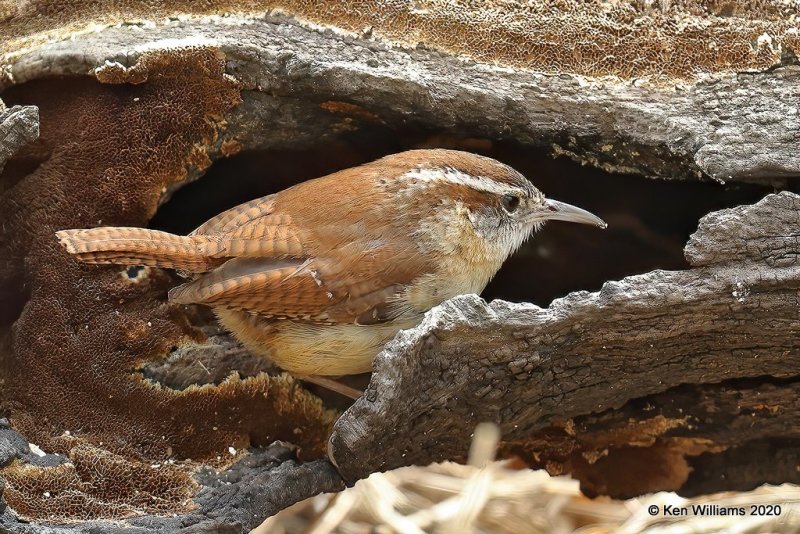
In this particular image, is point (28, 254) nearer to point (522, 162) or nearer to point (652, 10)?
point (522, 162)

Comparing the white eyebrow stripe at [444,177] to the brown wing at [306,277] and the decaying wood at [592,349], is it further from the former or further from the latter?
the decaying wood at [592,349]

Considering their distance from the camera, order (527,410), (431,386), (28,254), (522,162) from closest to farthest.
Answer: (431,386) → (527,410) → (28,254) → (522,162)

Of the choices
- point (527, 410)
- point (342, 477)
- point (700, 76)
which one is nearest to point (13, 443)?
point (342, 477)

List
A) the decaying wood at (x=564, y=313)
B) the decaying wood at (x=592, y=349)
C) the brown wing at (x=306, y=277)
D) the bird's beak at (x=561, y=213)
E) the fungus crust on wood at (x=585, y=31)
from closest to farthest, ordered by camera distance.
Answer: the decaying wood at (x=592, y=349) < the decaying wood at (x=564, y=313) < the brown wing at (x=306, y=277) < the fungus crust on wood at (x=585, y=31) < the bird's beak at (x=561, y=213)

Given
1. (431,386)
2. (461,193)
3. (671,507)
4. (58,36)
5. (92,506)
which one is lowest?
(671,507)
